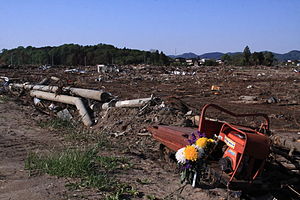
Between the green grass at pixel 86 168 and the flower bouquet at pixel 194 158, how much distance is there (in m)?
0.79

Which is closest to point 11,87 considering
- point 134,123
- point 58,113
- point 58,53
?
point 58,113

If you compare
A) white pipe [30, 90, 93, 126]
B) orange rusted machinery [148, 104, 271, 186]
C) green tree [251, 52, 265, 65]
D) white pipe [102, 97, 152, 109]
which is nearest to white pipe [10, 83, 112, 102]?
white pipe [30, 90, 93, 126]

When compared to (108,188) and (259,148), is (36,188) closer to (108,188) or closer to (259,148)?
(108,188)

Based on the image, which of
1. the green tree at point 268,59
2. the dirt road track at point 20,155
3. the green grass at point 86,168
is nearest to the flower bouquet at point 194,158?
the green grass at point 86,168

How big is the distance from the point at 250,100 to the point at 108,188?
1180 cm

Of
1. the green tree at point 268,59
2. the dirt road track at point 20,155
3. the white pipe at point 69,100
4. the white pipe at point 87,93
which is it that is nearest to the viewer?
the dirt road track at point 20,155

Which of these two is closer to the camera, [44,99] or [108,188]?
[108,188]

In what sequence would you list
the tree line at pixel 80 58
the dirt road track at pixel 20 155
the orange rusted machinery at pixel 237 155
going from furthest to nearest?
the tree line at pixel 80 58, the orange rusted machinery at pixel 237 155, the dirt road track at pixel 20 155

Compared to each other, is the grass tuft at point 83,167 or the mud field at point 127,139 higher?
the grass tuft at point 83,167

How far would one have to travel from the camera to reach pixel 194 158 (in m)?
4.87

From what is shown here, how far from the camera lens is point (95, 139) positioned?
7934mm

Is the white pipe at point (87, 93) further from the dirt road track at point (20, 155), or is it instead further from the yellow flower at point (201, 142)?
the yellow flower at point (201, 142)

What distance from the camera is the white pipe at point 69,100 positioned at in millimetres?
11177

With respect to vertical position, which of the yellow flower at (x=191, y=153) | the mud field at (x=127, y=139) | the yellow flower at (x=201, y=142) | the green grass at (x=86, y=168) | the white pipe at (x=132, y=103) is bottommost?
the mud field at (x=127, y=139)
